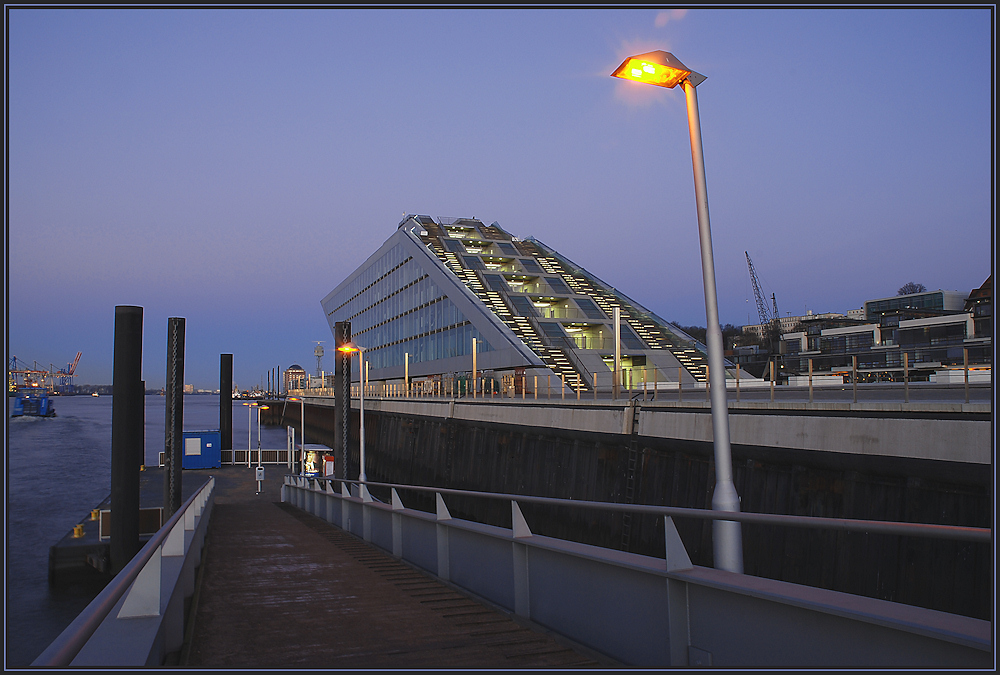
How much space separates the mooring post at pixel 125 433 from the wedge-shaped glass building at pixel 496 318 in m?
20.6

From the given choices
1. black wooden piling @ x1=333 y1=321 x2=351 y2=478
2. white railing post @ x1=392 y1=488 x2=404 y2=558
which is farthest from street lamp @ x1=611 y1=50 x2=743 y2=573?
black wooden piling @ x1=333 y1=321 x2=351 y2=478

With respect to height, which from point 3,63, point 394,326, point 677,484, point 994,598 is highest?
point 394,326

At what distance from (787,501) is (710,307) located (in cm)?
709

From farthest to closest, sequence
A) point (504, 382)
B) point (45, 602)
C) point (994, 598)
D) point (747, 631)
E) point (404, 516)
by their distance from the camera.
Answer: point (504, 382) → point (45, 602) → point (404, 516) → point (747, 631) → point (994, 598)

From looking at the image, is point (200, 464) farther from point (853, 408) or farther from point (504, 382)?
point (853, 408)

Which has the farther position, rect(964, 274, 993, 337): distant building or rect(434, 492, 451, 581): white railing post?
rect(964, 274, 993, 337): distant building

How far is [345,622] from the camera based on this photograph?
23.1 feet

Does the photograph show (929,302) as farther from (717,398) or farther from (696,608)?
(696,608)

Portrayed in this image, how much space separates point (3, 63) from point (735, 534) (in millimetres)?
6697

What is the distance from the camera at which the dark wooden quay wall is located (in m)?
10.4

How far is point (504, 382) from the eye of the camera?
38.0 m

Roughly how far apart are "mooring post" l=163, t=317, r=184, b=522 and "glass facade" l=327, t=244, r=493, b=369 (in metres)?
28.6

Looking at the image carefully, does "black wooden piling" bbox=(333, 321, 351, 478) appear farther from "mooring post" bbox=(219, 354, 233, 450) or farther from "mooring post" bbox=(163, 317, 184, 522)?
"mooring post" bbox=(219, 354, 233, 450)

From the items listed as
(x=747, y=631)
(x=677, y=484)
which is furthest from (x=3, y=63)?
(x=677, y=484)
